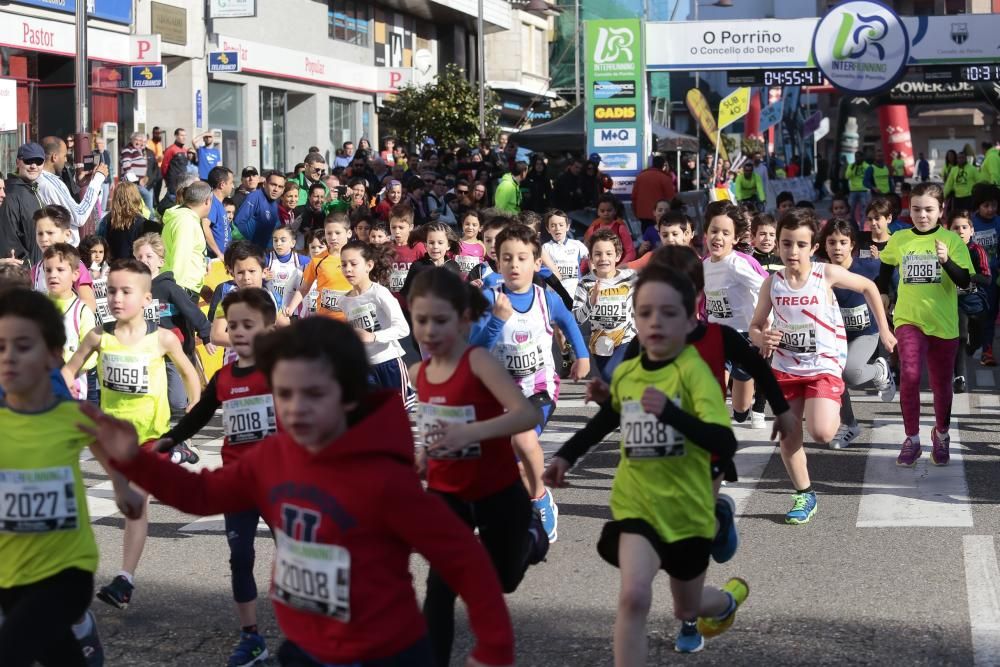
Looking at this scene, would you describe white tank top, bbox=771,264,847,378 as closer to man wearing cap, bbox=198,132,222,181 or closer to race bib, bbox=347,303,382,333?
race bib, bbox=347,303,382,333

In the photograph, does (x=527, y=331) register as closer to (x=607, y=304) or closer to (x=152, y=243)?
(x=607, y=304)

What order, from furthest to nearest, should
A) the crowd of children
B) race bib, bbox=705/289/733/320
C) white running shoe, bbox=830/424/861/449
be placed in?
1. white running shoe, bbox=830/424/861/449
2. race bib, bbox=705/289/733/320
3. the crowd of children

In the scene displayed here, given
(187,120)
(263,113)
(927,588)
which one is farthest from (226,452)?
(263,113)

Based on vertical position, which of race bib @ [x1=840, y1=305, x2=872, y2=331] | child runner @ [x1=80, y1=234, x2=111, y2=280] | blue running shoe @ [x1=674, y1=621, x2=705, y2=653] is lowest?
blue running shoe @ [x1=674, y1=621, x2=705, y2=653]

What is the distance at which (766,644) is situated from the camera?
20.0 feet

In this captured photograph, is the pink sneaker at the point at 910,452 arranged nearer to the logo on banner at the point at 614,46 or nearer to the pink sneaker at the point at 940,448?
the pink sneaker at the point at 940,448

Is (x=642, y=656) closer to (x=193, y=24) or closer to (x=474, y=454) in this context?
(x=474, y=454)

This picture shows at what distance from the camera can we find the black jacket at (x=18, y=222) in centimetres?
1347

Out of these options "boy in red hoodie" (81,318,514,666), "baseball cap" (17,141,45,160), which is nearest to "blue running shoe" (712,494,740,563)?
"boy in red hoodie" (81,318,514,666)

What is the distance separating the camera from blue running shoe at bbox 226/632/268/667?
581 centimetres

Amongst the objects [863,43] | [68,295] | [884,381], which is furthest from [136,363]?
[863,43]

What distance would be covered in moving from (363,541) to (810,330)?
5.38 m

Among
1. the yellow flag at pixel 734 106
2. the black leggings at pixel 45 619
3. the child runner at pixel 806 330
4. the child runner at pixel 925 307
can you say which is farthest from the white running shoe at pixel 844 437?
the yellow flag at pixel 734 106

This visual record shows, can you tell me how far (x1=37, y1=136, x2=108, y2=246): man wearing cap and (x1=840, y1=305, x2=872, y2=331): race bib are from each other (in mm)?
7148
